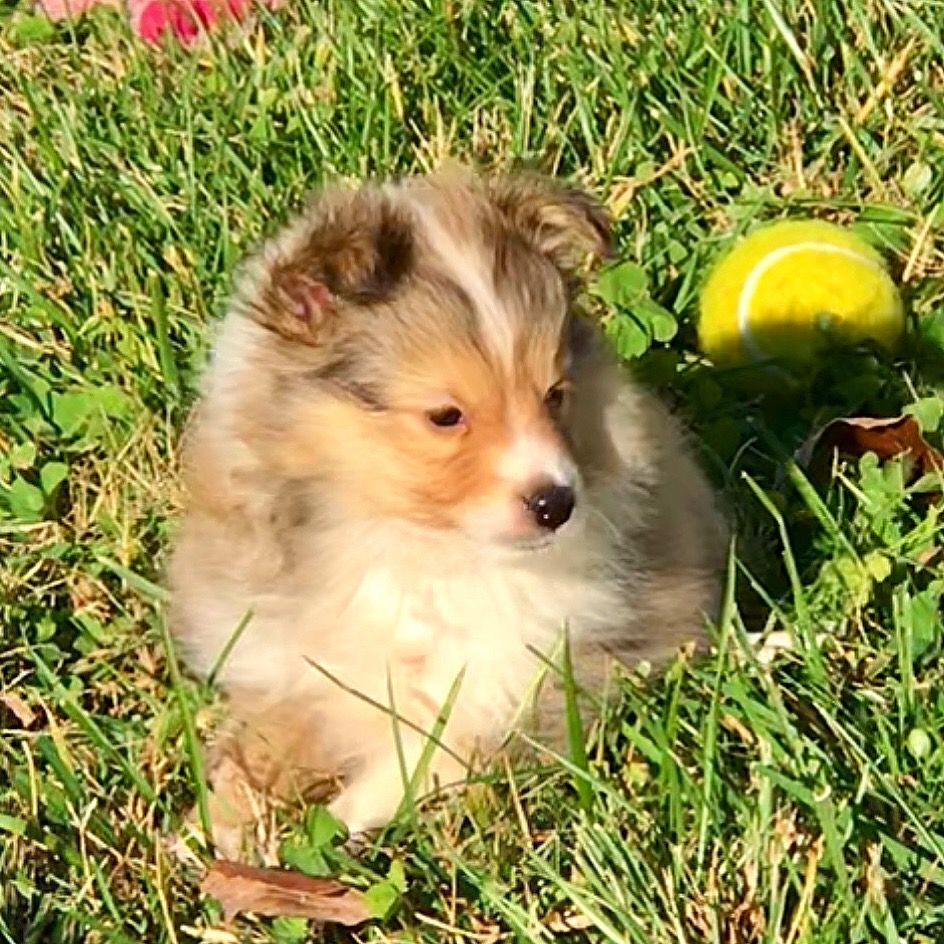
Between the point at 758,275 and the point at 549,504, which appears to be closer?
the point at 549,504

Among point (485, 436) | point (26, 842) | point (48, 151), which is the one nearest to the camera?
point (485, 436)

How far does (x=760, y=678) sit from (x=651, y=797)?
0.25 m

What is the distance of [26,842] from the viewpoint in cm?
339

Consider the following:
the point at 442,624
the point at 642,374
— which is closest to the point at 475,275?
the point at 442,624

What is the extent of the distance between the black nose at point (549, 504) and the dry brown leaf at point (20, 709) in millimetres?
1042

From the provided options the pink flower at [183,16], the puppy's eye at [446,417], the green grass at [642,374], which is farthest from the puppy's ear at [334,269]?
the pink flower at [183,16]

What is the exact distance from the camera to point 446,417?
317 centimetres

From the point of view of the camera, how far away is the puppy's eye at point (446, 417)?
3.16 m

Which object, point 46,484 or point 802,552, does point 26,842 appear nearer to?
point 46,484

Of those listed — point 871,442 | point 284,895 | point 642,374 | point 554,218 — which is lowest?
point 871,442

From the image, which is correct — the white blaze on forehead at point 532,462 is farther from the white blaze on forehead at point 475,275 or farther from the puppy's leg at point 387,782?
the puppy's leg at point 387,782

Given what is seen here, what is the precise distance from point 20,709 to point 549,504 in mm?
1079

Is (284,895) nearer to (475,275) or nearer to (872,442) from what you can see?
(475,275)

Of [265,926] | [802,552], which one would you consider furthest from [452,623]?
[802,552]
